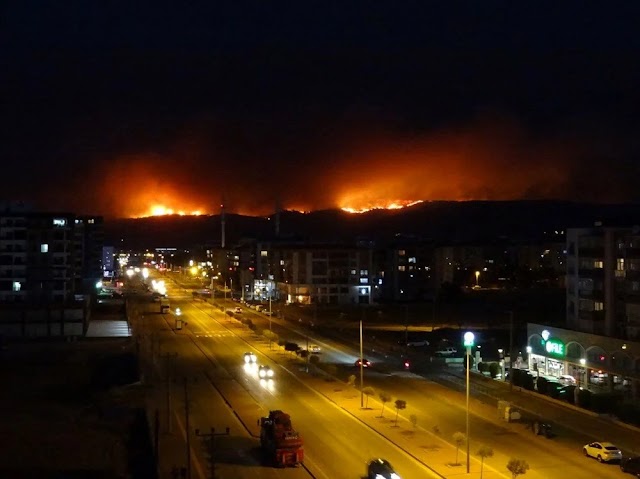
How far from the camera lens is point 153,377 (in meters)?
30.1

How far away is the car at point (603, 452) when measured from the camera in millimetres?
17656

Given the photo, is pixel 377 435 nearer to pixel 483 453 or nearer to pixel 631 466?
pixel 483 453

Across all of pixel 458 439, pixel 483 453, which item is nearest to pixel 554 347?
→ pixel 458 439

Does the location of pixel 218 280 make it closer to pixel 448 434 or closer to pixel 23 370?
pixel 23 370

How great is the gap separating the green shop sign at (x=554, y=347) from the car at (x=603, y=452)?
1018cm

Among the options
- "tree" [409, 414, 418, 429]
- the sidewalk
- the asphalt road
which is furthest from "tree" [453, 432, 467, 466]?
"tree" [409, 414, 418, 429]

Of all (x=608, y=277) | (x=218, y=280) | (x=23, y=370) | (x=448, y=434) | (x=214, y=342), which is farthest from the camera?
(x=218, y=280)

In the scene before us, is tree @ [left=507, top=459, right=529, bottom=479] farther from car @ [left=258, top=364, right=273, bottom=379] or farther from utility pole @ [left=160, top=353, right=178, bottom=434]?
car @ [left=258, top=364, right=273, bottom=379]

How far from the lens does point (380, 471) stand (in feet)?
49.3

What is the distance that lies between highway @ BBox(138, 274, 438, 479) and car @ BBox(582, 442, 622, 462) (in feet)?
12.7

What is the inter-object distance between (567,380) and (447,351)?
9267mm

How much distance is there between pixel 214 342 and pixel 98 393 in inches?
515

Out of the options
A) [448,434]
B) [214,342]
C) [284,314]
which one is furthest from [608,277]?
[284,314]

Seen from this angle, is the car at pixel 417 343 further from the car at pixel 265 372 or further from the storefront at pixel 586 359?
the car at pixel 265 372
